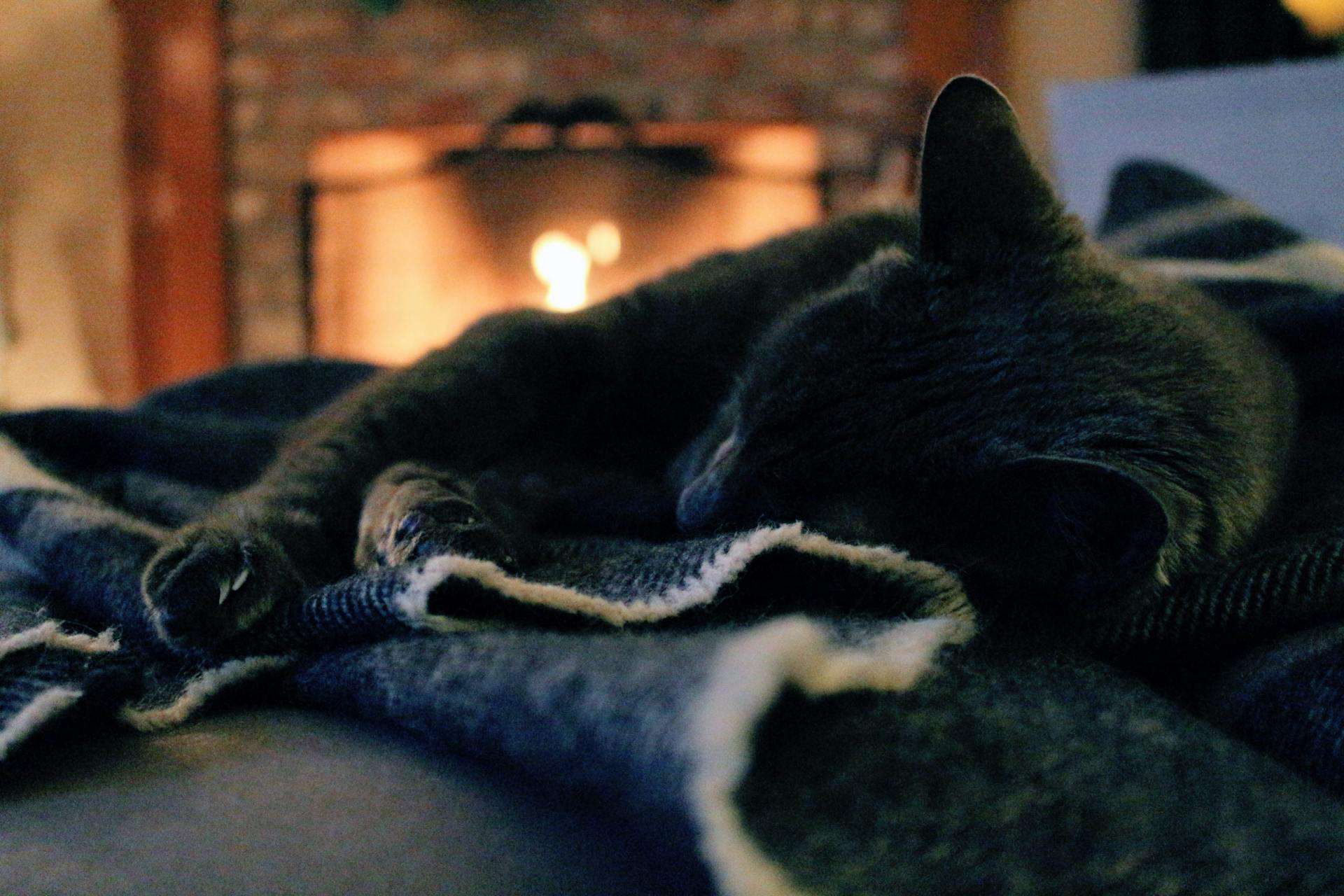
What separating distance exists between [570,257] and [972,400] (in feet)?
8.02

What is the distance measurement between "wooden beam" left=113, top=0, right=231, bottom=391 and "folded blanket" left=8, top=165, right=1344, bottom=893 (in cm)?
268

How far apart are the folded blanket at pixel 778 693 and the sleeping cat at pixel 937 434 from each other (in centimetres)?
4

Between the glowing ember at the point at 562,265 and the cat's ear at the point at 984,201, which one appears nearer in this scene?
the cat's ear at the point at 984,201

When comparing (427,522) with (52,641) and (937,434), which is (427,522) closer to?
(52,641)

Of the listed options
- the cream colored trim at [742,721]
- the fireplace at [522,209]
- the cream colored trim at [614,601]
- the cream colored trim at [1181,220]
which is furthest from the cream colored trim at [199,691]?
the fireplace at [522,209]

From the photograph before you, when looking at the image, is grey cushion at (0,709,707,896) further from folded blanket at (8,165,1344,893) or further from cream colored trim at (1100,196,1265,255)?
cream colored trim at (1100,196,1265,255)

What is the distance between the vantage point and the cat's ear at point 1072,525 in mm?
496

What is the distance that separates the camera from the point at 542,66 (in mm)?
2979

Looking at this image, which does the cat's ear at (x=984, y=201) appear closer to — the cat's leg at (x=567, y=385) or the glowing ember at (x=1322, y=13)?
the cat's leg at (x=567, y=385)

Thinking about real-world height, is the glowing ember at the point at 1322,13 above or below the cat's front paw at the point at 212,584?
above

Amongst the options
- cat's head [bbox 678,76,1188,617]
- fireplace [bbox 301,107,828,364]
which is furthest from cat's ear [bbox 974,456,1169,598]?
fireplace [bbox 301,107,828,364]

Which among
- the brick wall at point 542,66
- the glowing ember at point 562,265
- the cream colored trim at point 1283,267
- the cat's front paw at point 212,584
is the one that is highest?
the brick wall at point 542,66

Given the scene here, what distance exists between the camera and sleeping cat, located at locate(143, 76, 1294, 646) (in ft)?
1.74

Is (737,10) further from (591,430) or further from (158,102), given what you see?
(591,430)
